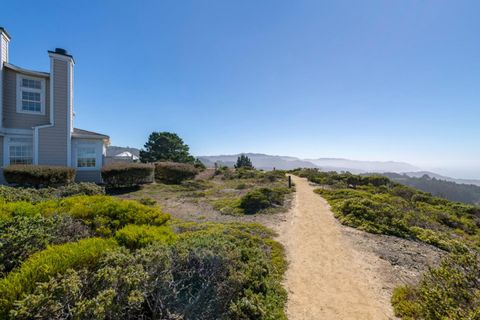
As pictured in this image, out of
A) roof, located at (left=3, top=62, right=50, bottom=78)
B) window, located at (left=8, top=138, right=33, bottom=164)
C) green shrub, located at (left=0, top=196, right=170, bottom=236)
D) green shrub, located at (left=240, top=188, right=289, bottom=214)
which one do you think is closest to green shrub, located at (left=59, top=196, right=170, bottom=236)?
green shrub, located at (left=0, top=196, right=170, bottom=236)

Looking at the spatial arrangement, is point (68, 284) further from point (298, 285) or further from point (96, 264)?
point (298, 285)

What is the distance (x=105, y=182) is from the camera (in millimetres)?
11117

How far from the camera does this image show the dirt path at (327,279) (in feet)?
9.91

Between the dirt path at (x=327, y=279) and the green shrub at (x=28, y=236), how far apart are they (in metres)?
3.35

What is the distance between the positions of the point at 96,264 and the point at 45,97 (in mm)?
13032

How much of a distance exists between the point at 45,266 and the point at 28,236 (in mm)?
840

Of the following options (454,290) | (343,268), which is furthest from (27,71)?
(454,290)

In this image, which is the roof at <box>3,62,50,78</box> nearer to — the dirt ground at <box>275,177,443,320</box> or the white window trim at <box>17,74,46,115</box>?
the white window trim at <box>17,74,46,115</box>

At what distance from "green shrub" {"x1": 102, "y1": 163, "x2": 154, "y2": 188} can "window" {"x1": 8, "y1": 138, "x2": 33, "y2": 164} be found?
368 centimetres

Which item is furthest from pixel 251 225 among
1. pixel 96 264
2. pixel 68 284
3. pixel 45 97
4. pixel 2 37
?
pixel 2 37

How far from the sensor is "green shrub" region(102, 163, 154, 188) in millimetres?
10820

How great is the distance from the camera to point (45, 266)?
1826 millimetres

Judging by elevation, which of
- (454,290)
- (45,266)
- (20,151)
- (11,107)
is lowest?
(454,290)

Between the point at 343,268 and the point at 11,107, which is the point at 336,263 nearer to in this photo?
the point at 343,268
